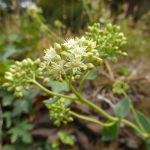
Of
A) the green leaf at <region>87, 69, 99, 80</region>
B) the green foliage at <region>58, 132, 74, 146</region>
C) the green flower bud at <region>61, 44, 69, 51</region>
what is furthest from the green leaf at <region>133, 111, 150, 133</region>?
the green flower bud at <region>61, 44, 69, 51</region>

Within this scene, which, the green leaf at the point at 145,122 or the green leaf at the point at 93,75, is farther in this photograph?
the green leaf at the point at 145,122

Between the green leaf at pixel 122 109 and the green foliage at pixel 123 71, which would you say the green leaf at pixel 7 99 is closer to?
the green leaf at pixel 122 109

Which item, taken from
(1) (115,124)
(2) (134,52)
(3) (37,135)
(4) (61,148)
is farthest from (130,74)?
(3) (37,135)

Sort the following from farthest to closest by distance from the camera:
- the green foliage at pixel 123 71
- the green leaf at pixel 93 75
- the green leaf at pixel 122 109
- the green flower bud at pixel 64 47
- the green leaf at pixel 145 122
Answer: the green foliage at pixel 123 71 → the green leaf at pixel 145 122 → the green leaf at pixel 122 109 → the green leaf at pixel 93 75 → the green flower bud at pixel 64 47

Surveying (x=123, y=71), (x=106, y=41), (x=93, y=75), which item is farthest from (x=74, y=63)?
(x=123, y=71)

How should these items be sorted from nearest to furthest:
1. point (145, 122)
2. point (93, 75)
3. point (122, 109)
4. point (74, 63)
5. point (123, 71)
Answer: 1. point (74, 63)
2. point (93, 75)
3. point (122, 109)
4. point (145, 122)
5. point (123, 71)

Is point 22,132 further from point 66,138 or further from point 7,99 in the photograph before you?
point 66,138

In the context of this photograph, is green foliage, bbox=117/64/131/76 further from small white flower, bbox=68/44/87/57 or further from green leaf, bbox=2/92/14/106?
green leaf, bbox=2/92/14/106

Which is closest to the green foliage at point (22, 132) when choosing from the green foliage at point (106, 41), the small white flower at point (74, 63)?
the small white flower at point (74, 63)
